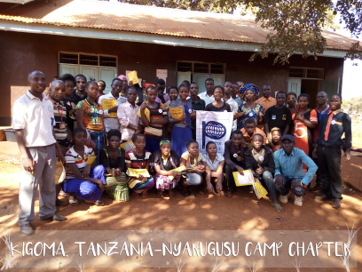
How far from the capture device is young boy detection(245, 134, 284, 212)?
12.9 ft

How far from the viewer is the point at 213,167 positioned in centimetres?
418

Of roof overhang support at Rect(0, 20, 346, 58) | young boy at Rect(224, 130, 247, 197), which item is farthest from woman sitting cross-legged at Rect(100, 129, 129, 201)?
roof overhang support at Rect(0, 20, 346, 58)

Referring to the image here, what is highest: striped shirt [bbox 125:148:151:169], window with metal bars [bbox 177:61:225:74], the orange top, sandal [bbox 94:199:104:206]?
window with metal bars [bbox 177:61:225:74]

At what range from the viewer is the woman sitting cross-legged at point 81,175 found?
347 cm

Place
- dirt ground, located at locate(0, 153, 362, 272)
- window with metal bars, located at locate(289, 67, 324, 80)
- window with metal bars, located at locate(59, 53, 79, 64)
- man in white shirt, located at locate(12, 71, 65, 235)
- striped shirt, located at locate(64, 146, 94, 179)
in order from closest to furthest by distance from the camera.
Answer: man in white shirt, located at locate(12, 71, 65, 235)
dirt ground, located at locate(0, 153, 362, 272)
striped shirt, located at locate(64, 146, 94, 179)
window with metal bars, located at locate(59, 53, 79, 64)
window with metal bars, located at locate(289, 67, 324, 80)

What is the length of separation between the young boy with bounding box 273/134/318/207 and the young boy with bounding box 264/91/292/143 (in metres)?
0.59

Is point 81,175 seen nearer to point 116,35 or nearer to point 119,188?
point 119,188

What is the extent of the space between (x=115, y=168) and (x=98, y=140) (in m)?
0.48

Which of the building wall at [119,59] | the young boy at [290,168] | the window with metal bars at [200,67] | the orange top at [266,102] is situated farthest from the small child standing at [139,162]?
the window with metal bars at [200,67]

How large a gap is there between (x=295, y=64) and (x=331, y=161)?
233 inches

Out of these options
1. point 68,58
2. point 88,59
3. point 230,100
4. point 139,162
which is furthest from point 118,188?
point 68,58

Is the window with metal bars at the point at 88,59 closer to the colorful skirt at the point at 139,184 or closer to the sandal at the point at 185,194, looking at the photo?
the colorful skirt at the point at 139,184

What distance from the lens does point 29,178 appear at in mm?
2785

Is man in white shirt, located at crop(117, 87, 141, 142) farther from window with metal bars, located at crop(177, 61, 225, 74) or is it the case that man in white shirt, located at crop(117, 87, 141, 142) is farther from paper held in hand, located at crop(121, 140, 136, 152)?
window with metal bars, located at crop(177, 61, 225, 74)
